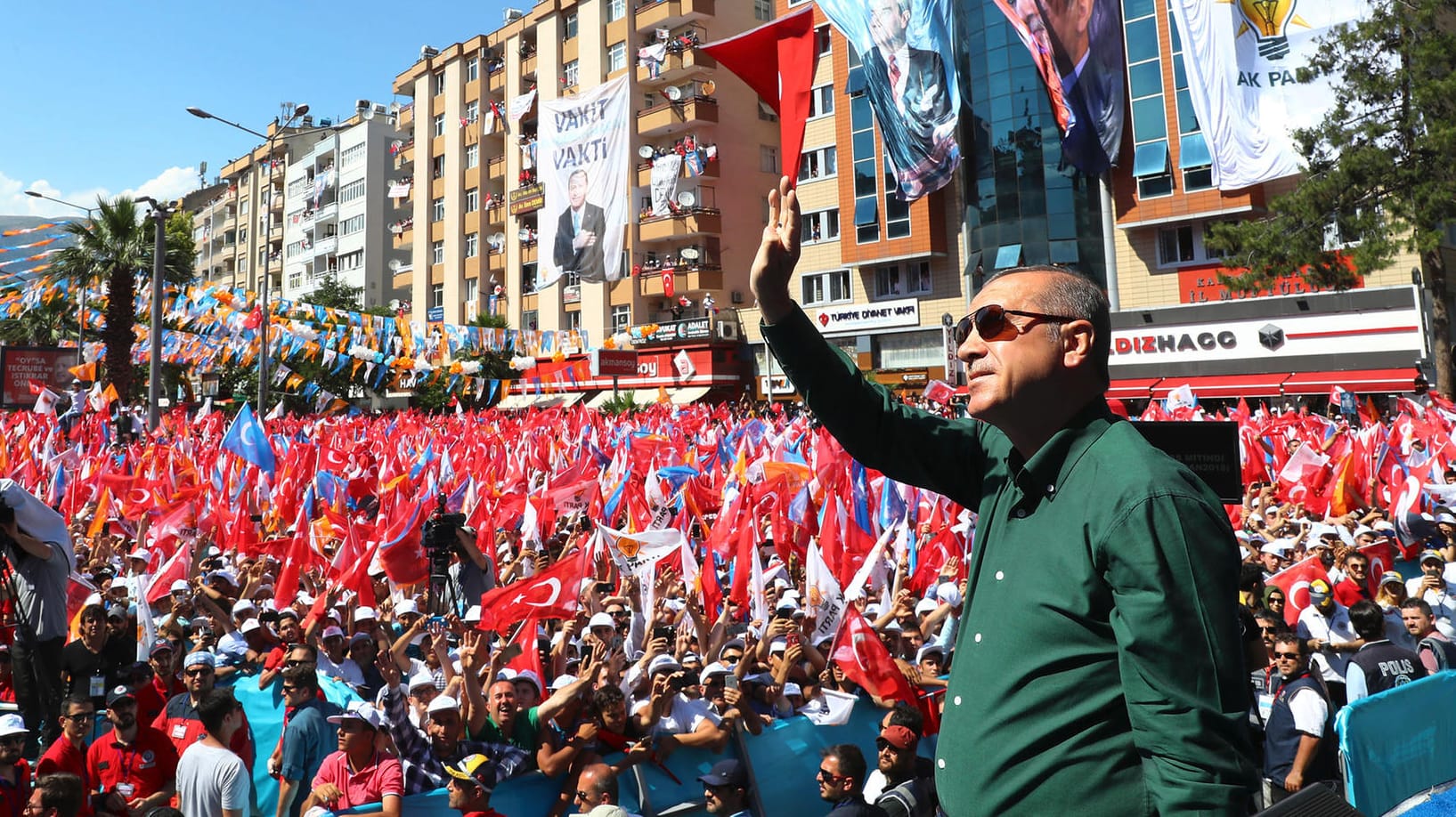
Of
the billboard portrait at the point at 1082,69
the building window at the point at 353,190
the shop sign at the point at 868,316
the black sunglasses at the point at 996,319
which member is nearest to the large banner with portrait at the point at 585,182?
the shop sign at the point at 868,316

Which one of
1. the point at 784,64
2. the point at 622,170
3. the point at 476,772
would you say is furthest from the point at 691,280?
the point at 784,64

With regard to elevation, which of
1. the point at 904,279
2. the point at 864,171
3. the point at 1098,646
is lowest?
the point at 1098,646

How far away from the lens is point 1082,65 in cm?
3403

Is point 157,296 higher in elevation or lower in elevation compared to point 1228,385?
higher

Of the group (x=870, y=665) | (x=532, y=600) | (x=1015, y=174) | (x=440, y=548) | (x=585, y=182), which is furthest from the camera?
(x=585, y=182)

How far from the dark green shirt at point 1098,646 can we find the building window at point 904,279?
38333 mm

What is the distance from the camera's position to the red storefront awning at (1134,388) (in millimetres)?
31562

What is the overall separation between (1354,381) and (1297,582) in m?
23.1

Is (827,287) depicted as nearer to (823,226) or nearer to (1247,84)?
(823,226)

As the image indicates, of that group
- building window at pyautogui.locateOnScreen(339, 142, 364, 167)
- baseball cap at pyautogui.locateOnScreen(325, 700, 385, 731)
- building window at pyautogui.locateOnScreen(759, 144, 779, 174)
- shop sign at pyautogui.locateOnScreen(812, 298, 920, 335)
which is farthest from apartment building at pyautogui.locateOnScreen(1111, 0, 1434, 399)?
building window at pyautogui.locateOnScreen(339, 142, 364, 167)

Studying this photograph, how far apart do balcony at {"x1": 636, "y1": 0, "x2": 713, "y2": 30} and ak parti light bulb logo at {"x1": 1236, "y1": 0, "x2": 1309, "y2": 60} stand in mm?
21947

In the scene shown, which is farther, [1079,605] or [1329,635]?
[1329,635]

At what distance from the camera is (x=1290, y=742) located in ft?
18.3

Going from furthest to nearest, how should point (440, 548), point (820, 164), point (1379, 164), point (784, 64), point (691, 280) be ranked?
point (691, 280) < point (820, 164) < point (1379, 164) < point (440, 548) < point (784, 64)
